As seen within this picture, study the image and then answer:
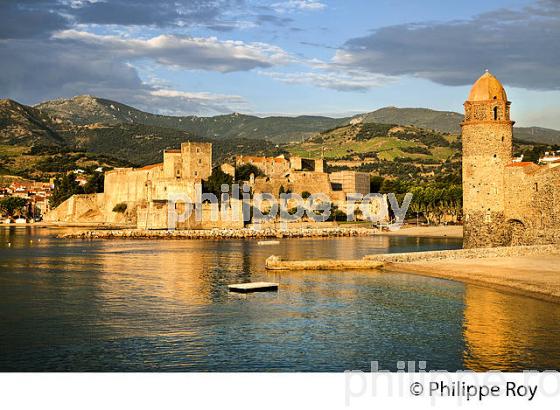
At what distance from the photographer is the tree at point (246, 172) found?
50.3 metres

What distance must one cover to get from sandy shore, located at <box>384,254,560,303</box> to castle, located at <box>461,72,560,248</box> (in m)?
1.42

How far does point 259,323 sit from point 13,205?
5286 centimetres

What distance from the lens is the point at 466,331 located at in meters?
11.8

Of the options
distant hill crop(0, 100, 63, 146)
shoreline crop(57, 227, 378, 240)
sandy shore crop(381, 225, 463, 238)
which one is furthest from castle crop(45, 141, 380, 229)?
distant hill crop(0, 100, 63, 146)

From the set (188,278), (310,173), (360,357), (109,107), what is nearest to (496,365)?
(360,357)

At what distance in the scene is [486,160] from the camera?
2111cm

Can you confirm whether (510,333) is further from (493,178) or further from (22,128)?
(22,128)

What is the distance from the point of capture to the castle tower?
2108 cm

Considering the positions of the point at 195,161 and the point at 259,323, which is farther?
the point at 195,161

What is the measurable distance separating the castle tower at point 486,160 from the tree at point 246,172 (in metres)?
29.3

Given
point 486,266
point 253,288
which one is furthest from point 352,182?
point 253,288

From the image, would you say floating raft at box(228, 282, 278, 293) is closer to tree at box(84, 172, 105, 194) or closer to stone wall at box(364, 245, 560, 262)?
stone wall at box(364, 245, 560, 262)

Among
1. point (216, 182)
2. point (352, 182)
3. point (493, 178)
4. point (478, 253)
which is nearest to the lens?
point (478, 253)

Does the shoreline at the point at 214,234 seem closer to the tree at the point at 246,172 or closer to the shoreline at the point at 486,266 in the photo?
the tree at the point at 246,172
